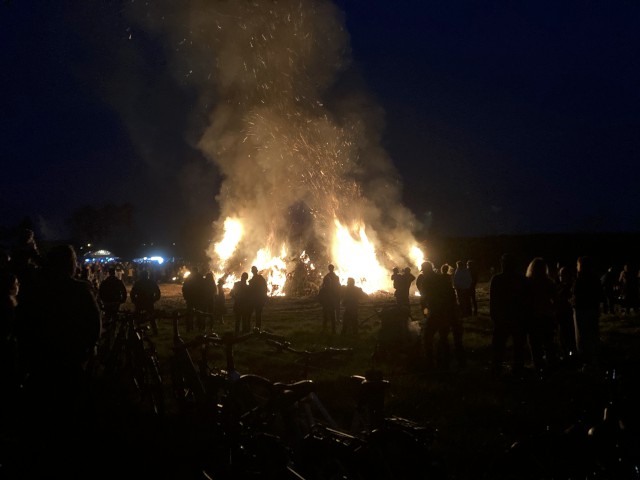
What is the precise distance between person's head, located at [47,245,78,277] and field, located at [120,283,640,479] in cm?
398

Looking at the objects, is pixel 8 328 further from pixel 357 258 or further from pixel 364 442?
pixel 357 258

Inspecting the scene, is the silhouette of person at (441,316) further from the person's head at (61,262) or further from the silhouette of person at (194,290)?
the silhouette of person at (194,290)

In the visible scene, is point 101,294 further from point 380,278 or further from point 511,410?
point 380,278

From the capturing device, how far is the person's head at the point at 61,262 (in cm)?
532

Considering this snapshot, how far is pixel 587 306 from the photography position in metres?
9.48

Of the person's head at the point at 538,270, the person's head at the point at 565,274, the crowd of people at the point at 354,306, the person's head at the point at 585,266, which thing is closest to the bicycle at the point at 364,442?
the crowd of people at the point at 354,306

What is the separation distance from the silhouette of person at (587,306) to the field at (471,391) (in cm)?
60

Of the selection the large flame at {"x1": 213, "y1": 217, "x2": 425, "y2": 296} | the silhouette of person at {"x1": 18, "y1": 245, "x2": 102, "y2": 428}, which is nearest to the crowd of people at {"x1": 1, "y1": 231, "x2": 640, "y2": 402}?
the silhouette of person at {"x1": 18, "y1": 245, "x2": 102, "y2": 428}

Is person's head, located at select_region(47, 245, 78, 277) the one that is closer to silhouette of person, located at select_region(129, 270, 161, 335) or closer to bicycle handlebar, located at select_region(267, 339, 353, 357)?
bicycle handlebar, located at select_region(267, 339, 353, 357)

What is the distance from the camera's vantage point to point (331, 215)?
3553cm

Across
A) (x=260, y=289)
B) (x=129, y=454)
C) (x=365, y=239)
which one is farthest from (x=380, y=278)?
(x=129, y=454)

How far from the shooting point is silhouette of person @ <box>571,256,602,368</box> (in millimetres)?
9461

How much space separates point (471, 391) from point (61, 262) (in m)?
6.24

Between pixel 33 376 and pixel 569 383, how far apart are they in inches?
300
